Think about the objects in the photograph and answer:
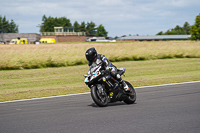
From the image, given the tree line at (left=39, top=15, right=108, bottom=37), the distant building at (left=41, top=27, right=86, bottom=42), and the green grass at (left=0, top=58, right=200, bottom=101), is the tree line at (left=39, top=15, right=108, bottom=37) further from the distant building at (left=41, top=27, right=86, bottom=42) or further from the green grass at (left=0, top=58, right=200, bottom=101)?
the green grass at (left=0, top=58, right=200, bottom=101)

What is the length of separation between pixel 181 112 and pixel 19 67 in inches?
645

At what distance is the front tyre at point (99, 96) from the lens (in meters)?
7.21

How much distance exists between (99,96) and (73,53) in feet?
58.5

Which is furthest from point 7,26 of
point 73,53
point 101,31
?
point 73,53

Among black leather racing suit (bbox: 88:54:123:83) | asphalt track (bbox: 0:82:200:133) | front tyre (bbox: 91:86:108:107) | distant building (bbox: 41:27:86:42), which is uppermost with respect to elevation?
distant building (bbox: 41:27:86:42)

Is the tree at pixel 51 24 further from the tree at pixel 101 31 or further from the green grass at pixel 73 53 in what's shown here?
the green grass at pixel 73 53

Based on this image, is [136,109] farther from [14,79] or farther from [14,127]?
[14,79]

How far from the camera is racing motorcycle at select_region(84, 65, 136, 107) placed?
7.30m

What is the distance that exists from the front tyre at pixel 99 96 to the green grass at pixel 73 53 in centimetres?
1460

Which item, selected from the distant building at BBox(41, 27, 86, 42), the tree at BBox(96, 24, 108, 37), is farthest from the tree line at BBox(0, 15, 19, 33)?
the distant building at BBox(41, 27, 86, 42)

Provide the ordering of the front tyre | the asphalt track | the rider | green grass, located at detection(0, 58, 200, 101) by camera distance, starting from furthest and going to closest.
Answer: green grass, located at detection(0, 58, 200, 101), the rider, the front tyre, the asphalt track

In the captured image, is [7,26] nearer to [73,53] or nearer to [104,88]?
[73,53]

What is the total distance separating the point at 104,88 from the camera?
7.58 metres

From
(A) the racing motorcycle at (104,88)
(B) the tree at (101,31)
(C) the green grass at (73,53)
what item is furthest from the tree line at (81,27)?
(A) the racing motorcycle at (104,88)
